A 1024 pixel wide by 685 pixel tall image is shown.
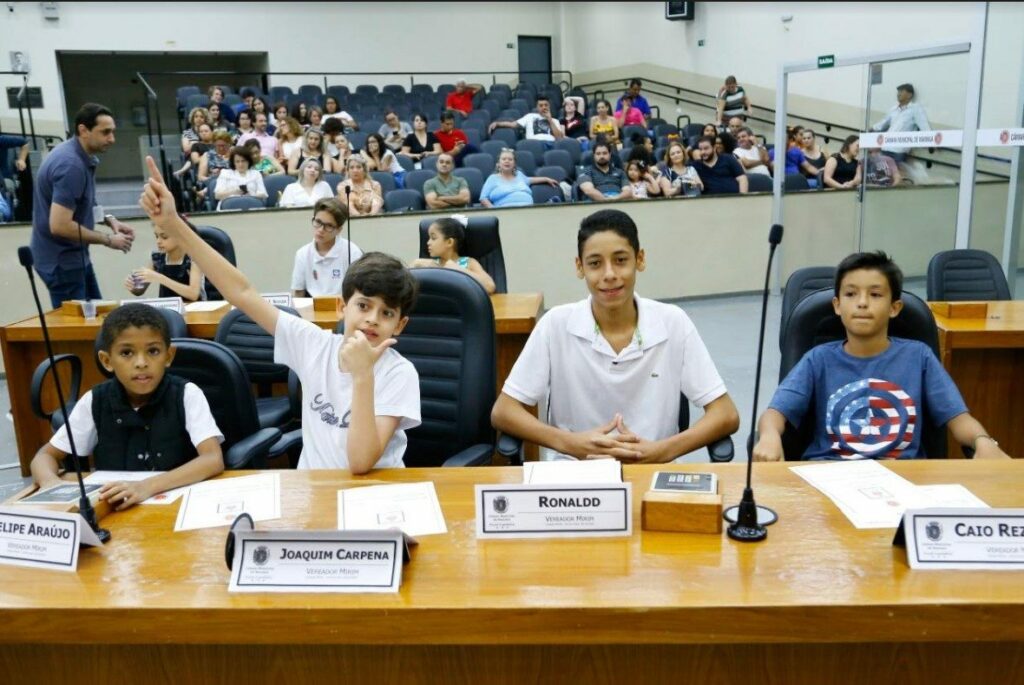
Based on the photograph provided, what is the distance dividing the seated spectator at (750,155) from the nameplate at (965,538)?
24.8 feet

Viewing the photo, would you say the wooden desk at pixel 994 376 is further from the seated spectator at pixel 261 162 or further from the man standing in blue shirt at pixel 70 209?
the seated spectator at pixel 261 162

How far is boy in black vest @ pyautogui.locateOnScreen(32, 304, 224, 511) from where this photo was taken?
188cm

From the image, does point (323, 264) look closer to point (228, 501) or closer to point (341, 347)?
point (341, 347)

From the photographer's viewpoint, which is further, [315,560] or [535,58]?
[535,58]

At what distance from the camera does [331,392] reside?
1.88 m

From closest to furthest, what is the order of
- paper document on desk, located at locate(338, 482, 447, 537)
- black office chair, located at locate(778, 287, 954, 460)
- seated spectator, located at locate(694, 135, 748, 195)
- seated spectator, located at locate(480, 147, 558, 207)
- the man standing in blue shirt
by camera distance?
paper document on desk, located at locate(338, 482, 447, 537)
black office chair, located at locate(778, 287, 954, 460)
the man standing in blue shirt
seated spectator, located at locate(480, 147, 558, 207)
seated spectator, located at locate(694, 135, 748, 195)

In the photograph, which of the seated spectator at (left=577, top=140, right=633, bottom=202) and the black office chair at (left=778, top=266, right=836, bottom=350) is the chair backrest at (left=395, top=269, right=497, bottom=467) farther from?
the seated spectator at (left=577, top=140, right=633, bottom=202)

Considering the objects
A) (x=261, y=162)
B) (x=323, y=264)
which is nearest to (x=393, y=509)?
(x=323, y=264)

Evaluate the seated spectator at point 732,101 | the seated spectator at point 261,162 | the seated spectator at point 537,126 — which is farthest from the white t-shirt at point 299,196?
the seated spectator at point 732,101

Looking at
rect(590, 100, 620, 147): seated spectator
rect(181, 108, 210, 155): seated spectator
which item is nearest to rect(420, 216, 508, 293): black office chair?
rect(181, 108, 210, 155): seated spectator

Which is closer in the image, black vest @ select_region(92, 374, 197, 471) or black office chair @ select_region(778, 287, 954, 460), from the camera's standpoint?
black vest @ select_region(92, 374, 197, 471)

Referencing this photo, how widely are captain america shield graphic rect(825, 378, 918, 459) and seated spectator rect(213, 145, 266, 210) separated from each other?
17.8 feet

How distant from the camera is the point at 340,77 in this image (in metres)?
12.1

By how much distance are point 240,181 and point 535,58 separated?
8.16 m
